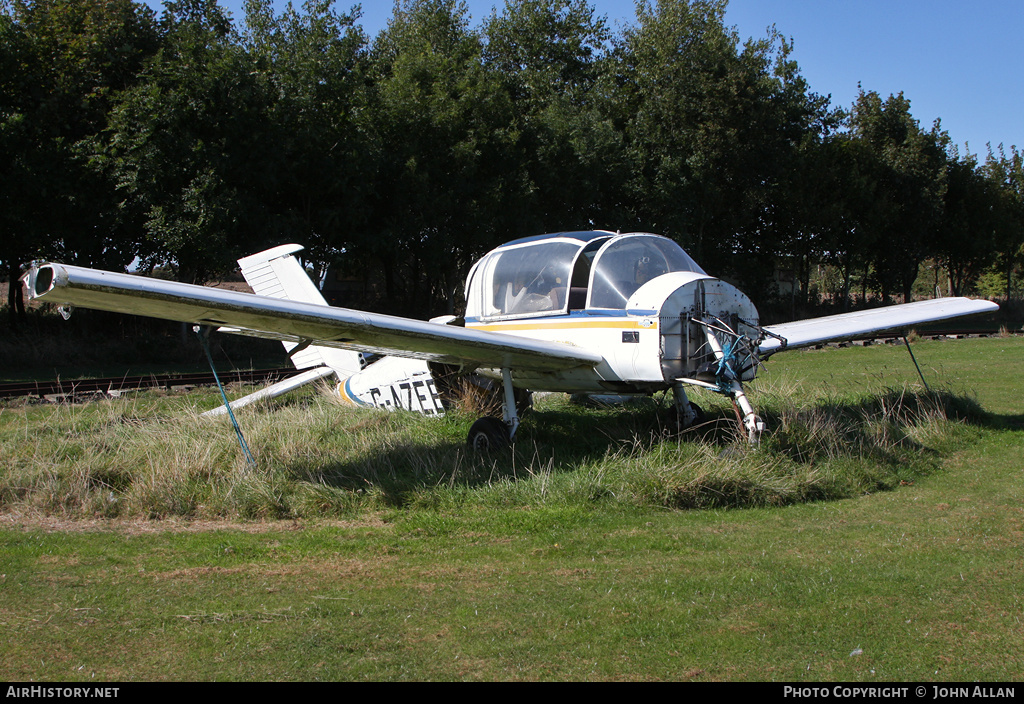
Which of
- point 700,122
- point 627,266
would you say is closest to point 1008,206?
point 700,122

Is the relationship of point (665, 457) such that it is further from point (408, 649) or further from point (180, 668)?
point (180, 668)

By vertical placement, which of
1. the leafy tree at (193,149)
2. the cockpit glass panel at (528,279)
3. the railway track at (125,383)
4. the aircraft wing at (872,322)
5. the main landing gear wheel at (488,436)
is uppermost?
the leafy tree at (193,149)

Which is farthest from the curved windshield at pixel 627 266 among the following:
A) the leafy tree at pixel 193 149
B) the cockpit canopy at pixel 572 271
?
the leafy tree at pixel 193 149

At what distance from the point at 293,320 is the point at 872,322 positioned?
821 centimetres

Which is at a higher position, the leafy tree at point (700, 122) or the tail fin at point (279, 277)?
the leafy tree at point (700, 122)

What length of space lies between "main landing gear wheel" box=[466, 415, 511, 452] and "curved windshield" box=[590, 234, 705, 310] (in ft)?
5.91

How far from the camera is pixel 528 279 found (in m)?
10.0

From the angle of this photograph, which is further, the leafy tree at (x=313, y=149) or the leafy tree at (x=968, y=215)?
the leafy tree at (x=968, y=215)

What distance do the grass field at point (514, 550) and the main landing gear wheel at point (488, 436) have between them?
11.4 inches

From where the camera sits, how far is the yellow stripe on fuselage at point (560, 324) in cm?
862

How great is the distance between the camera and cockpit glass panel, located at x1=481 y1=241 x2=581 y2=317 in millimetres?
9578

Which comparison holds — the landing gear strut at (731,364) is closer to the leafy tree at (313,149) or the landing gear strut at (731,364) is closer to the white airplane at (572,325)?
the white airplane at (572,325)

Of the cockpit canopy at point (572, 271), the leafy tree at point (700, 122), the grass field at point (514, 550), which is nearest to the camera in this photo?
the grass field at point (514, 550)

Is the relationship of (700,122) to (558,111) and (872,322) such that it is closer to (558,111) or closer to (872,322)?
(558,111)
